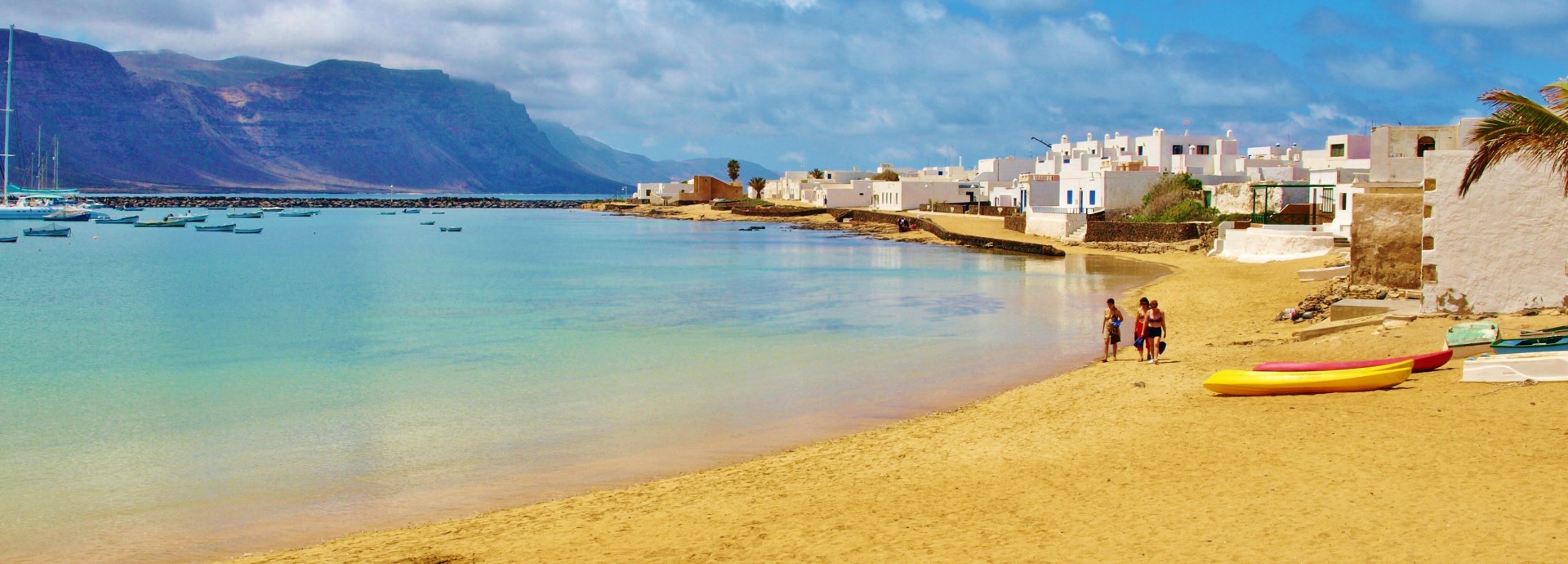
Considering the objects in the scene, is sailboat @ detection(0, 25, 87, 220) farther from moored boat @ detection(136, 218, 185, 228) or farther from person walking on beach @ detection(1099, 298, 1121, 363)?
person walking on beach @ detection(1099, 298, 1121, 363)

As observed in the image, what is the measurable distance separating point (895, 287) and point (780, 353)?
15.3 m

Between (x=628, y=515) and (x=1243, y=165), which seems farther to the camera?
(x=1243, y=165)

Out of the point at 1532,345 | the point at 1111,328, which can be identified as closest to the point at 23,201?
the point at 1111,328

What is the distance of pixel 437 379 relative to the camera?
63.1ft

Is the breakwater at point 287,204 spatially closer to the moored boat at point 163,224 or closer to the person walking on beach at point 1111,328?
the moored boat at point 163,224

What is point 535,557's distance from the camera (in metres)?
8.34

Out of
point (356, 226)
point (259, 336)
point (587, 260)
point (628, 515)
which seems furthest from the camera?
point (356, 226)

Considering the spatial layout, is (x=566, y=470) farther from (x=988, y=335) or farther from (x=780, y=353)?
(x=988, y=335)

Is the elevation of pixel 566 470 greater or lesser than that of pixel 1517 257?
lesser

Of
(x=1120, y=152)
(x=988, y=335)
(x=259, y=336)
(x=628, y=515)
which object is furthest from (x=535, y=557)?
(x=1120, y=152)

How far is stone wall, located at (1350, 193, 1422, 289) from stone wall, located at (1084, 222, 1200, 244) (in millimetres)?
26995

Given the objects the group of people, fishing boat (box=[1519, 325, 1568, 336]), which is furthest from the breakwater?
fishing boat (box=[1519, 325, 1568, 336])

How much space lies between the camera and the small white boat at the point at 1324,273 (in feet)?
87.0

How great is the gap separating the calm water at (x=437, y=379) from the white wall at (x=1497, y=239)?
574cm
